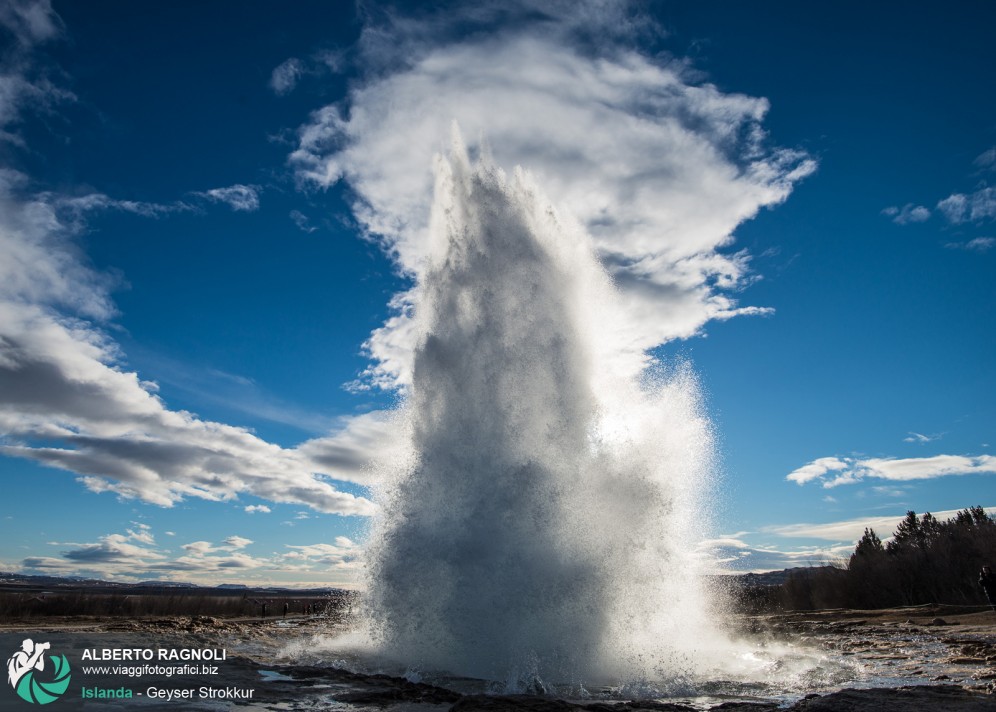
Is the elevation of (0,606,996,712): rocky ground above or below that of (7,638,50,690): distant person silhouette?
below

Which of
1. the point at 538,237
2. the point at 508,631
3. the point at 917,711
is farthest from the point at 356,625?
the point at 917,711

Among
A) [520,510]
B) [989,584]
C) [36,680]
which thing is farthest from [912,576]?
[36,680]

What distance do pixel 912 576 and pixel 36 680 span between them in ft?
230

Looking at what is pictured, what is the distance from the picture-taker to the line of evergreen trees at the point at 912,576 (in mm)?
52969

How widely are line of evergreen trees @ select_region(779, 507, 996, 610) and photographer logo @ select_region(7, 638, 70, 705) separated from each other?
57.3 metres

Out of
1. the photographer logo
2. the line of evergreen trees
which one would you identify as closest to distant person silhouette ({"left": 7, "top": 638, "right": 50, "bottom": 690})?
the photographer logo

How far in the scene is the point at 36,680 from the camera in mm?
12570

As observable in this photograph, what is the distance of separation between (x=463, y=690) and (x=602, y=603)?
4265mm

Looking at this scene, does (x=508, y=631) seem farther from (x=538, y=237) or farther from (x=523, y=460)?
(x=538, y=237)

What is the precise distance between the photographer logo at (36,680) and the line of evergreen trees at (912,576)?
5730 cm

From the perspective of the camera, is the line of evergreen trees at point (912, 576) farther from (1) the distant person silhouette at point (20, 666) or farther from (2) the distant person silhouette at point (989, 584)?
(1) the distant person silhouette at point (20, 666)

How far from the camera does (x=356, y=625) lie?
2556 centimetres

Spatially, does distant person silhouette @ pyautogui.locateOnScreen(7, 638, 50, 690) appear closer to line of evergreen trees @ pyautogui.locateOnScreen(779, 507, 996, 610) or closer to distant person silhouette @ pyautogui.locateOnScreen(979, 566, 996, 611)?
distant person silhouette @ pyautogui.locateOnScreen(979, 566, 996, 611)

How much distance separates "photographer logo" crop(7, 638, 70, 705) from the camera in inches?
446
